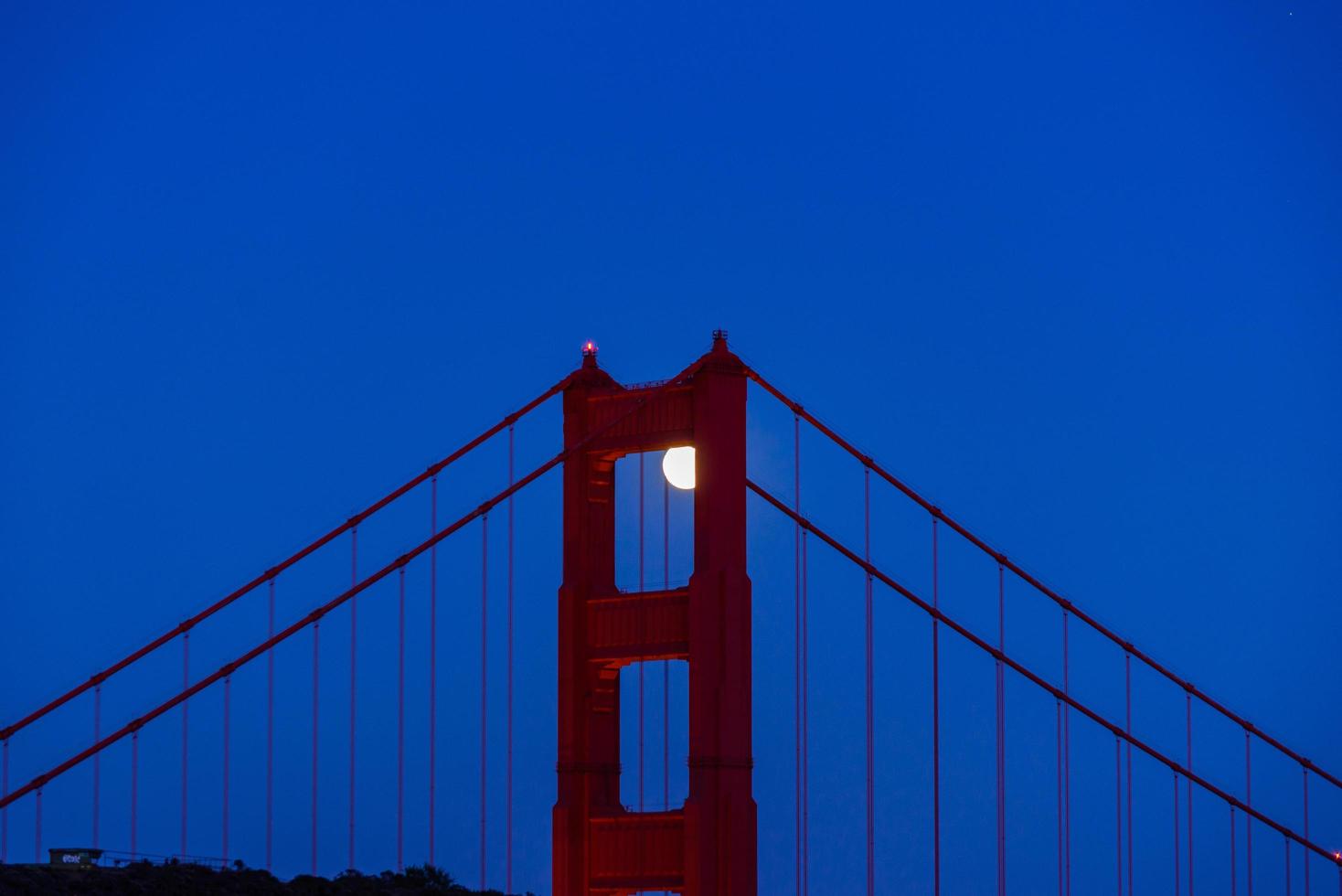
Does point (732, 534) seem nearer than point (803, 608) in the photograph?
Yes

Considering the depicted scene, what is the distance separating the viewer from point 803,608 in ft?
244

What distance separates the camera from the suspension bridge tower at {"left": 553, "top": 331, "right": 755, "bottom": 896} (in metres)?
67.6

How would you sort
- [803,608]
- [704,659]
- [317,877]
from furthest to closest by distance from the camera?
[317,877]
[803,608]
[704,659]

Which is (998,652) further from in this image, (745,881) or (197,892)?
(197,892)

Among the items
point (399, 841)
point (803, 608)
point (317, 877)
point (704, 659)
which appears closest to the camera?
point (399, 841)

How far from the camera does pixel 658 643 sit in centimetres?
6906

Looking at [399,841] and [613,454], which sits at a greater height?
[613,454]

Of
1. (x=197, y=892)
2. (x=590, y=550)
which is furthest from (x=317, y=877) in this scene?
(x=590, y=550)

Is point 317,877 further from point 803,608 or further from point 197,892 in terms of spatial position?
point 803,608

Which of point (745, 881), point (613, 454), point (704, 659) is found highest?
point (613, 454)

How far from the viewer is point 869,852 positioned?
69.9 metres

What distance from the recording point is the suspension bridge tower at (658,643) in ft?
222

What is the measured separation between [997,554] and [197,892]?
19166mm

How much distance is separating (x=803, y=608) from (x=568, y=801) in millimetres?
7849
